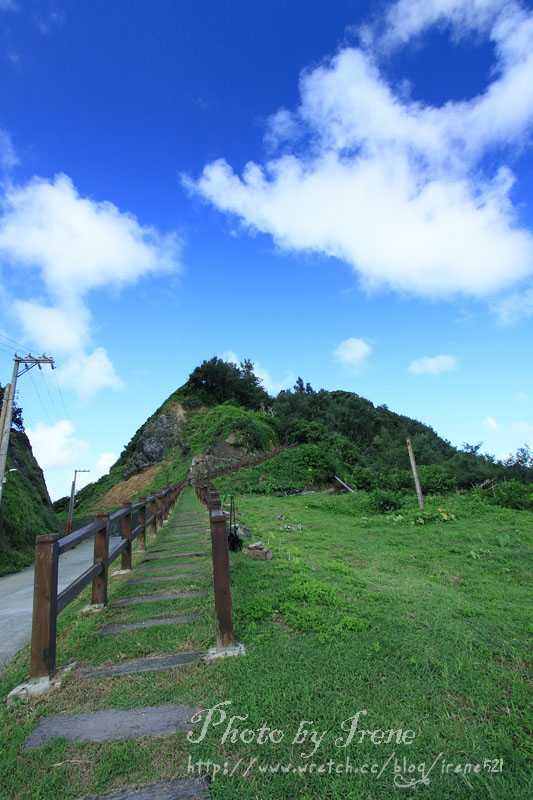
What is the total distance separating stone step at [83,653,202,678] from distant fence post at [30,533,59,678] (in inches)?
12.2

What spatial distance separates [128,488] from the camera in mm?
34844

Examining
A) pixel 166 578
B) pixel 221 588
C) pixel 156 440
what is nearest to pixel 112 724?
pixel 221 588

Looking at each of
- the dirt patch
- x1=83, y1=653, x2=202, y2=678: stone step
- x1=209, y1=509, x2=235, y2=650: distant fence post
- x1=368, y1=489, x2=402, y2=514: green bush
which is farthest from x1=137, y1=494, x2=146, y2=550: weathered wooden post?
the dirt patch

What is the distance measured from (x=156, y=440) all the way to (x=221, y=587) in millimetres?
38341

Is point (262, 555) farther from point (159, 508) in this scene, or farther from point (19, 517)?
point (19, 517)

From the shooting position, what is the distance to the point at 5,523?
15.8 meters

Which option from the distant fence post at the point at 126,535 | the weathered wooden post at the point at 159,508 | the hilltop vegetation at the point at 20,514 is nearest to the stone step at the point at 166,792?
the distant fence post at the point at 126,535

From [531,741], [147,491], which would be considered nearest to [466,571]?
[531,741]

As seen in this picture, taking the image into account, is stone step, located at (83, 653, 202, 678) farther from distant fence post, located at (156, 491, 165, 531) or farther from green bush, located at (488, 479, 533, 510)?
green bush, located at (488, 479, 533, 510)

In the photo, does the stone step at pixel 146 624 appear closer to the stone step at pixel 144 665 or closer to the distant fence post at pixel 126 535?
the stone step at pixel 144 665

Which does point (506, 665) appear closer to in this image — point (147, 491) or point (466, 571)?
point (466, 571)

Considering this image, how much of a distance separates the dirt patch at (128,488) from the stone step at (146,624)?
30356 millimetres

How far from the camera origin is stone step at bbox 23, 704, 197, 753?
2152 millimetres

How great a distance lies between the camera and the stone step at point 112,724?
2152mm
